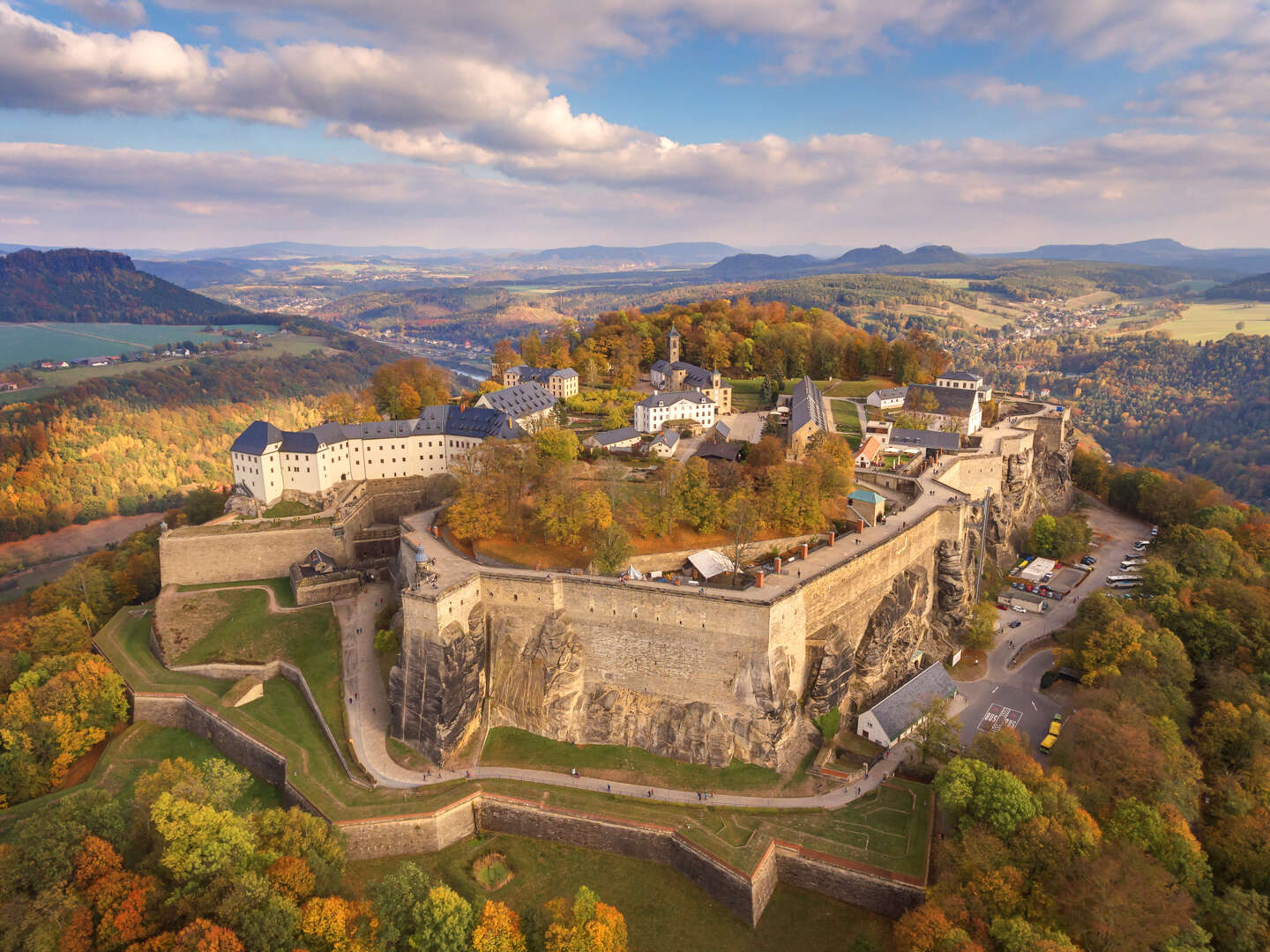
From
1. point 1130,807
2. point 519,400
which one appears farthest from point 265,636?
point 1130,807

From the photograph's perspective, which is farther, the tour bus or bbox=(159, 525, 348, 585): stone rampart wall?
the tour bus

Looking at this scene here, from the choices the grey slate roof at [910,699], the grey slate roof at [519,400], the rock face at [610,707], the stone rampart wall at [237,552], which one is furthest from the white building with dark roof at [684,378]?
the stone rampart wall at [237,552]

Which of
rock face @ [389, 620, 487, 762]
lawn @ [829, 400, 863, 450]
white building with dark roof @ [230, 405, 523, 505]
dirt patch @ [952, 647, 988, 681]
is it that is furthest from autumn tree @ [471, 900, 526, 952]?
lawn @ [829, 400, 863, 450]

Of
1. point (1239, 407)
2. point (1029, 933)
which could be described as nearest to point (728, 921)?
point (1029, 933)

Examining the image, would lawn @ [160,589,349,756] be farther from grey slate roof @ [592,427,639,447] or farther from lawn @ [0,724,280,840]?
grey slate roof @ [592,427,639,447]

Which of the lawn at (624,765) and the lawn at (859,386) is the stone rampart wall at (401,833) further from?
the lawn at (859,386)

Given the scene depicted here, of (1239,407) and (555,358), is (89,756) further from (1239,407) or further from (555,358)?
(1239,407)
